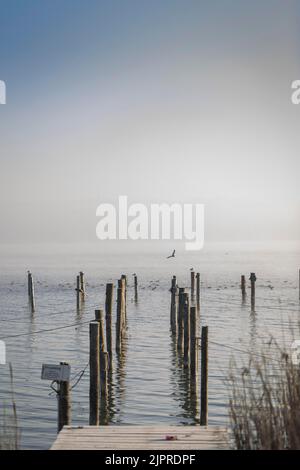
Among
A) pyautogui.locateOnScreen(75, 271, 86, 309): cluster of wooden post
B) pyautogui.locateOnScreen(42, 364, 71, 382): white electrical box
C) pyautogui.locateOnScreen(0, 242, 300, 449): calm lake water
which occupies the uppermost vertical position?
pyautogui.locateOnScreen(75, 271, 86, 309): cluster of wooden post

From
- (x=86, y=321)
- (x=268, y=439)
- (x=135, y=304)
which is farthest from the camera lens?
(x=135, y=304)

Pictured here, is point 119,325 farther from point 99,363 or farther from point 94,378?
point 94,378

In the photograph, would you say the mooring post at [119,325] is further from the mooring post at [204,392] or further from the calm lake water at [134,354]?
the mooring post at [204,392]

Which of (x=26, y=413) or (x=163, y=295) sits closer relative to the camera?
(x=26, y=413)

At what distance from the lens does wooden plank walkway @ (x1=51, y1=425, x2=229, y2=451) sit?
799 cm

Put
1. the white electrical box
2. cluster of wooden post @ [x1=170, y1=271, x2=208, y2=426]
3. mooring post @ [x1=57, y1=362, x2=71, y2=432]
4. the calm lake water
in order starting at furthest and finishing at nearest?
the calm lake water, cluster of wooden post @ [x1=170, y1=271, x2=208, y2=426], mooring post @ [x1=57, y1=362, x2=71, y2=432], the white electrical box

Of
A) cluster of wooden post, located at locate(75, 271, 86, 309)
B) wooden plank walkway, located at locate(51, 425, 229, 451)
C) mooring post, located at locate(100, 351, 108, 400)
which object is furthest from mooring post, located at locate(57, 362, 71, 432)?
cluster of wooden post, located at locate(75, 271, 86, 309)

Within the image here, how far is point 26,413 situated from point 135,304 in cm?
2295

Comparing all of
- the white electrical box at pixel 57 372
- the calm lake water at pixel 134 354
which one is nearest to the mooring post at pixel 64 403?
the white electrical box at pixel 57 372

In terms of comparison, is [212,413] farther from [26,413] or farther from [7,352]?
[7,352]

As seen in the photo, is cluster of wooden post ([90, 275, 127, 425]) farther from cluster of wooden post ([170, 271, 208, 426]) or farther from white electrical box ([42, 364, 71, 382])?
cluster of wooden post ([170, 271, 208, 426])

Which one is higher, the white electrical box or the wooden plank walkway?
the white electrical box

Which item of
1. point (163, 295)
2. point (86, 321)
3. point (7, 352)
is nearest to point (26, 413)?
point (7, 352)

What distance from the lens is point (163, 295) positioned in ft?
144
